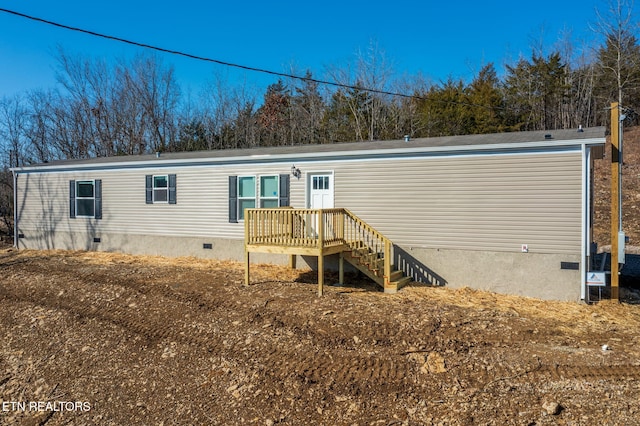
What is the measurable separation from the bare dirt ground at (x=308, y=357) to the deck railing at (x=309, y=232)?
93 cm

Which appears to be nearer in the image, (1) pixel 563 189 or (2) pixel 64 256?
(1) pixel 563 189

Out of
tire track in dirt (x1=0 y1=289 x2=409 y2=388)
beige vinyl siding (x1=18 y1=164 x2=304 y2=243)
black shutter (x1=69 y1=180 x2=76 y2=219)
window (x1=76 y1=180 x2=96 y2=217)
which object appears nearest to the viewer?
tire track in dirt (x1=0 y1=289 x2=409 y2=388)

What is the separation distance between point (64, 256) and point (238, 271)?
20.6 feet

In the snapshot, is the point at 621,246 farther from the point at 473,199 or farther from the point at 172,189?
the point at 172,189

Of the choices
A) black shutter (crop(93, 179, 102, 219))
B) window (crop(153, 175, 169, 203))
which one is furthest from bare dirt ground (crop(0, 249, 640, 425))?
black shutter (crop(93, 179, 102, 219))

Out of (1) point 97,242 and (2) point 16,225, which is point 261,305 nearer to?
(1) point 97,242

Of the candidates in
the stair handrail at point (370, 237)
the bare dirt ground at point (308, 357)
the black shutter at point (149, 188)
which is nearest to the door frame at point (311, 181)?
the stair handrail at point (370, 237)

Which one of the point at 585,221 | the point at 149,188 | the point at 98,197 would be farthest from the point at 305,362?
the point at 98,197

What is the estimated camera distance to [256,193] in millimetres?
11516

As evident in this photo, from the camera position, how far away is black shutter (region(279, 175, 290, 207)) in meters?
11.0

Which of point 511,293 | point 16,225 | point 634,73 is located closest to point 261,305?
point 511,293

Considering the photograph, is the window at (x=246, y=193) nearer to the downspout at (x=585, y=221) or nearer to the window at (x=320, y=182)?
the window at (x=320, y=182)

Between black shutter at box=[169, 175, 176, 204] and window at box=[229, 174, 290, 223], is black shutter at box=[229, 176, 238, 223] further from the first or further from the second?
black shutter at box=[169, 175, 176, 204]

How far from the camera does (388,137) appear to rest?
995 inches
